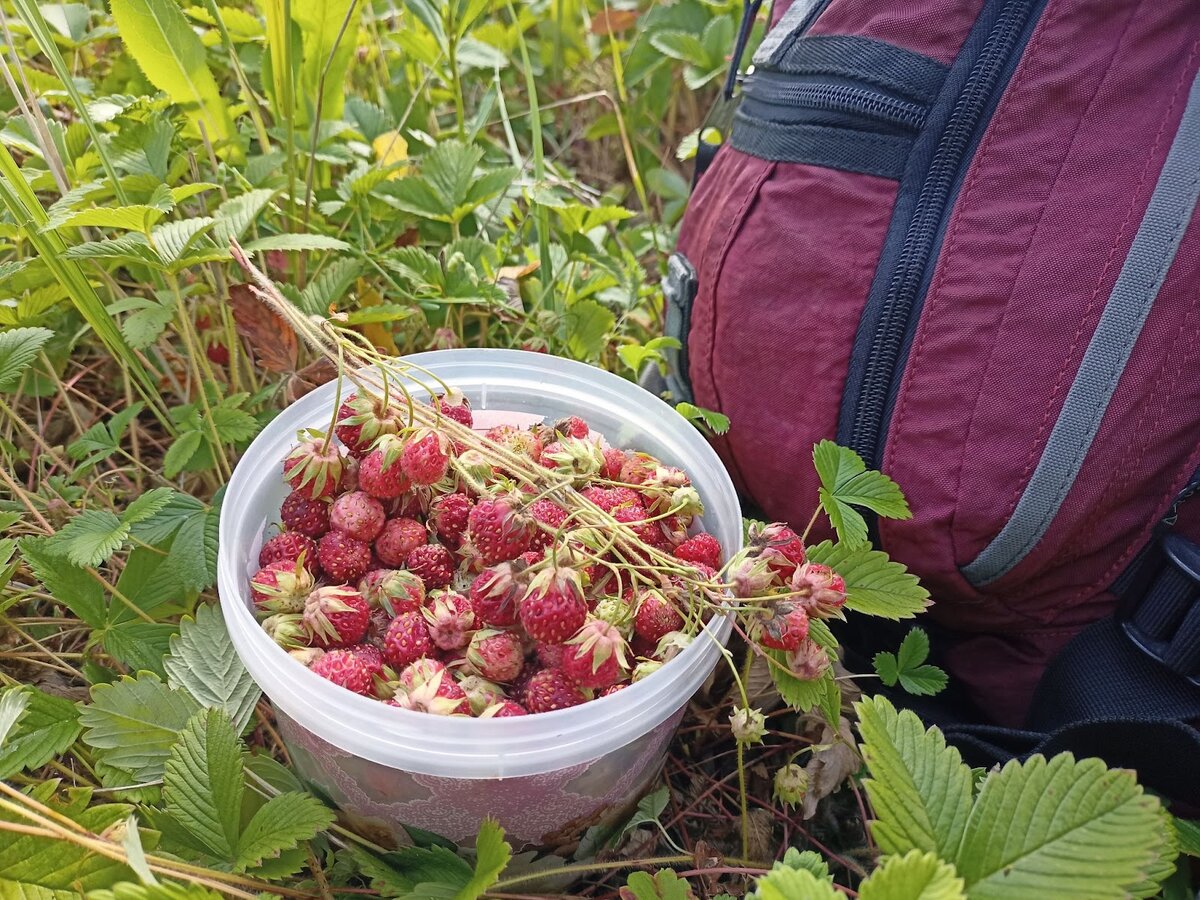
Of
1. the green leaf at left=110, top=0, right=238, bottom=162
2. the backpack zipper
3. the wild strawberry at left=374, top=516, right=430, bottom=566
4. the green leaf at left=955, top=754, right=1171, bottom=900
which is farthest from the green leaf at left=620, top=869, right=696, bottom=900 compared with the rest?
the green leaf at left=110, top=0, right=238, bottom=162

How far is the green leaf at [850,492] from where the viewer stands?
2.22 feet

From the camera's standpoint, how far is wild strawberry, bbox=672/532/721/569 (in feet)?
2.24

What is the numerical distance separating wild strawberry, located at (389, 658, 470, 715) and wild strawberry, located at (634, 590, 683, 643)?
0.45 feet

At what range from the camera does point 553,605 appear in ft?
1.88

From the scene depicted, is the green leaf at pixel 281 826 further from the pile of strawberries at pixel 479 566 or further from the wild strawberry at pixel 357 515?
the wild strawberry at pixel 357 515

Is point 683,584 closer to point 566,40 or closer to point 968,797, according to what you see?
point 968,797

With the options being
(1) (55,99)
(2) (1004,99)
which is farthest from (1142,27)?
(1) (55,99)

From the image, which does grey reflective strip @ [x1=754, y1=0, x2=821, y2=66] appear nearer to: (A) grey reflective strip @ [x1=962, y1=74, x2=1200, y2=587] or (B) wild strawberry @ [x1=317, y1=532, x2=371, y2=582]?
(A) grey reflective strip @ [x1=962, y1=74, x2=1200, y2=587]

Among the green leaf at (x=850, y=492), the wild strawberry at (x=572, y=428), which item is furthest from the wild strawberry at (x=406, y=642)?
the green leaf at (x=850, y=492)

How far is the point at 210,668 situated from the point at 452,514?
0.78ft

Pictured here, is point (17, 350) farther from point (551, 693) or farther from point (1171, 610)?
point (1171, 610)

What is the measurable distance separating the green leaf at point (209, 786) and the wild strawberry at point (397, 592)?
13 centimetres

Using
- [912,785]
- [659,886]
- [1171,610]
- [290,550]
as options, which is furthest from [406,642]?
[1171,610]

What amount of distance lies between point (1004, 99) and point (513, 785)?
0.65m
